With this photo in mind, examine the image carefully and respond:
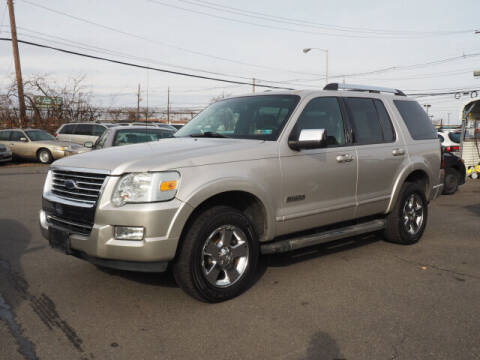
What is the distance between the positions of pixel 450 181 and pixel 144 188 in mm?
9791

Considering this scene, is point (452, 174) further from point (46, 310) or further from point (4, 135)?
point (4, 135)

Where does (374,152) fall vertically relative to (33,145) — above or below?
above

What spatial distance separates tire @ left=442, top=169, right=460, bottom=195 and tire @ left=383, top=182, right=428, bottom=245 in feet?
18.7

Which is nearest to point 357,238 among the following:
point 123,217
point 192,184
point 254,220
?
point 254,220

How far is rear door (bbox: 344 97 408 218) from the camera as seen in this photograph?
5.10m

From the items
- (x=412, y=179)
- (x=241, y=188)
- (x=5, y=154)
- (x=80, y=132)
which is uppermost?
(x=80, y=132)

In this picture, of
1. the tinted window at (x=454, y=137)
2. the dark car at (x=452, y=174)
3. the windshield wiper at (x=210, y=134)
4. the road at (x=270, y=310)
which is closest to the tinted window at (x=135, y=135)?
the road at (x=270, y=310)

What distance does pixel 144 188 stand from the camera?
348 centimetres

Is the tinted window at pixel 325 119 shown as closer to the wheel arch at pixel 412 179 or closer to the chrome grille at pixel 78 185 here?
the wheel arch at pixel 412 179

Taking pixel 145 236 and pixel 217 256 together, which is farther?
pixel 217 256

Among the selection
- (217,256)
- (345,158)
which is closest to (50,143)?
(345,158)

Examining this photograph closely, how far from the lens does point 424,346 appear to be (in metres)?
3.09

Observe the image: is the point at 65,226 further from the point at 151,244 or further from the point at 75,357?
the point at 75,357

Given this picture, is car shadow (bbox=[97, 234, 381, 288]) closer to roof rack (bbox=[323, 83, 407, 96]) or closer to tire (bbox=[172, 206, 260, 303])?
tire (bbox=[172, 206, 260, 303])
